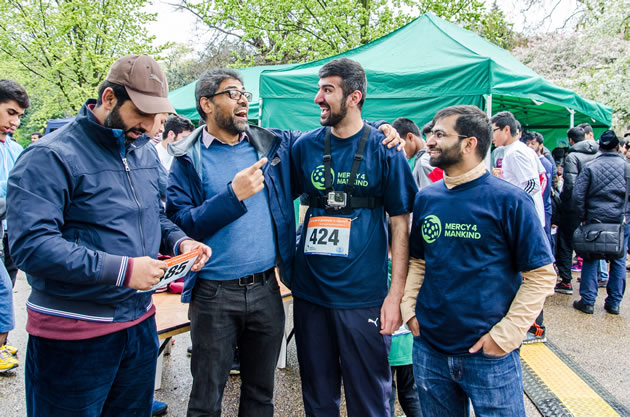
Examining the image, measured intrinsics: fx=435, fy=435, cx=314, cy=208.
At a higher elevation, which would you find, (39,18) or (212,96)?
(39,18)

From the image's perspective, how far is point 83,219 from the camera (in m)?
1.65

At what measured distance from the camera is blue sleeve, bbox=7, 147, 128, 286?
4.86 feet

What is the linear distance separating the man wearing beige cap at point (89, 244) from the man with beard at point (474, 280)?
118 cm

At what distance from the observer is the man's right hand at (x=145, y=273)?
1582 millimetres

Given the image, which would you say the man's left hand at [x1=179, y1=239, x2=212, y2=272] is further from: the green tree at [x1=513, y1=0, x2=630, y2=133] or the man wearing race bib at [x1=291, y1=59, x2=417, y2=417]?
the green tree at [x1=513, y1=0, x2=630, y2=133]

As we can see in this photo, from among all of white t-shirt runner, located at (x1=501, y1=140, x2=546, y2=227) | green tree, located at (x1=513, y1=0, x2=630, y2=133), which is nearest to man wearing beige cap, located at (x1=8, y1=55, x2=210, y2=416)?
white t-shirt runner, located at (x1=501, y1=140, x2=546, y2=227)

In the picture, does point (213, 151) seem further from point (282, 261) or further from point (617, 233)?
point (617, 233)

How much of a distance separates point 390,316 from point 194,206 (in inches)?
44.5

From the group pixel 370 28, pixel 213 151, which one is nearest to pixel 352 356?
pixel 213 151

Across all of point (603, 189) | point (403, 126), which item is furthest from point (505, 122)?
point (603, 189)

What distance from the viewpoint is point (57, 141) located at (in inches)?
64.4

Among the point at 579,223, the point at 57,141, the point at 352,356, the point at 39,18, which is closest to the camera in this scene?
the point at 57,141

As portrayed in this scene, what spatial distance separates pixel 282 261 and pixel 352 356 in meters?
0.60

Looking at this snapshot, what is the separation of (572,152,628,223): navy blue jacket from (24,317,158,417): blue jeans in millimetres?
5337
